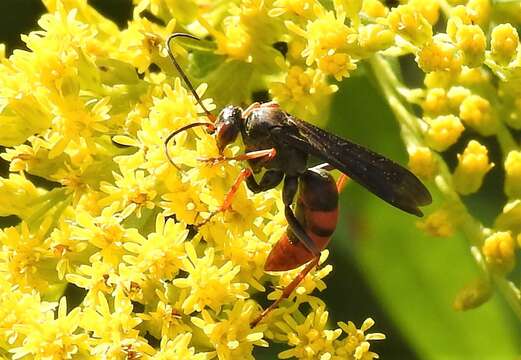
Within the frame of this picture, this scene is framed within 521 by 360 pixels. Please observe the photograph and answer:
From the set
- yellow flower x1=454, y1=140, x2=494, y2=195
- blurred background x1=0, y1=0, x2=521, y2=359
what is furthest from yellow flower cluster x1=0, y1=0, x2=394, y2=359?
blurred background x1=0, y1=0, x2=521, y2=359

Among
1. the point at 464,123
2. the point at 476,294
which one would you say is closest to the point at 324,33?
the point at 464,123

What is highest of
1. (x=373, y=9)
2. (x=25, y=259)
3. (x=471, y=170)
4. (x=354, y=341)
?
(x=373, y=9)

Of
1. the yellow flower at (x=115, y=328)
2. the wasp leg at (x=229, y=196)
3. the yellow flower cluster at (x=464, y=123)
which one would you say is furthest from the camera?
the yellow flower cluster at (x=464, y=123)

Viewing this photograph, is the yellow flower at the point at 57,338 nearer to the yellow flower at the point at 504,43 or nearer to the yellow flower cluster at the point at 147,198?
the yellow flower cluster at the point at 147,198

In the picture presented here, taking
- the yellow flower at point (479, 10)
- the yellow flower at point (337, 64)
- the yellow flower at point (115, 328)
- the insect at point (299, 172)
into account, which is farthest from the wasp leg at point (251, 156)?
the yellow flower at point (479, 10)

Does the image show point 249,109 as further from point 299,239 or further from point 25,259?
point 25,259

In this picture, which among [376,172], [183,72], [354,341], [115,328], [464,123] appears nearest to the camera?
[115,328]
